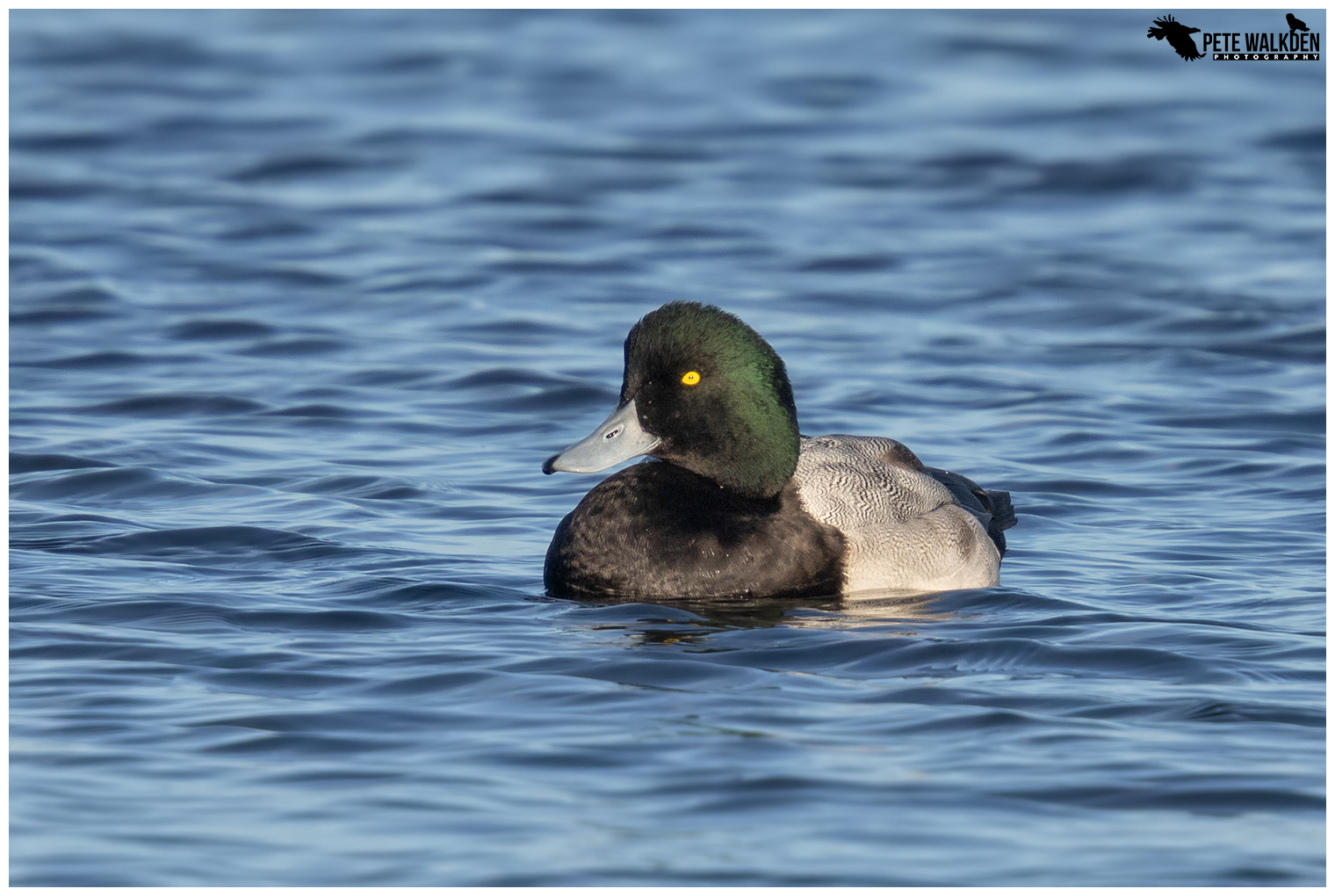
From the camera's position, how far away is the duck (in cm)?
888

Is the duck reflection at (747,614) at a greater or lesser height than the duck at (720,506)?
lesser

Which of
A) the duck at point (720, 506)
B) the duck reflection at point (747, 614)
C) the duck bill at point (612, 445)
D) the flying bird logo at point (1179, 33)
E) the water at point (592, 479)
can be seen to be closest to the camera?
the water at point (592, 479)

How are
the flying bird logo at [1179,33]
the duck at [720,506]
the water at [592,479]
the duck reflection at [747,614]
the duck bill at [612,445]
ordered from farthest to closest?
the flying bird logo at [1179,33] → the duck bill at [612,445] → the duck at [720,506] → the duck reflection at [747,614] → the water at [592,479]

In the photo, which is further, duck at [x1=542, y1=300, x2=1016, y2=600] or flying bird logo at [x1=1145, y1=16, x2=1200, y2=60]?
flying bird logo at [x1=1145, y1=16, x2=1200, y2=60]

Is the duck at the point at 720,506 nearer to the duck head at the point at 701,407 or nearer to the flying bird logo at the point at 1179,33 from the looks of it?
the duck head at the point at 701,407

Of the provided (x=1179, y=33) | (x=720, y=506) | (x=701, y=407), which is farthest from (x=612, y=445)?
(x=1179, y=33)

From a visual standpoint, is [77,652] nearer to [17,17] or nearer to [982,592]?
[982,592]

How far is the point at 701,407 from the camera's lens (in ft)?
30.0

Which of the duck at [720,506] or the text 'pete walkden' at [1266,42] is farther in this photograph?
the text 'pete walkden' at [1266,42]

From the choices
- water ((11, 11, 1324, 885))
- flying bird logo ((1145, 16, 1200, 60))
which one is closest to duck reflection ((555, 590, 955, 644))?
water ((11, 11, 1324, 885))

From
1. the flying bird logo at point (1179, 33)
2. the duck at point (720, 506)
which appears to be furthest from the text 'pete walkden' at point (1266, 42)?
the duck at point (720, 506)

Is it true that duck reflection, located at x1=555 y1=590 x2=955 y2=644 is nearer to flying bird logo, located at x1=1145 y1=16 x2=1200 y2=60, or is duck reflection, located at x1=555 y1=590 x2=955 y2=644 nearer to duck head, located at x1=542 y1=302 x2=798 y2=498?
duck head, located at x1=542 y1=302 x2=798 y2=498

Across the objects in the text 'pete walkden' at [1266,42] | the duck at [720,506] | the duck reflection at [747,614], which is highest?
the text 'pete walkden' at [1266,42]

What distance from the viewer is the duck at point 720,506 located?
29.1 feet
